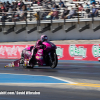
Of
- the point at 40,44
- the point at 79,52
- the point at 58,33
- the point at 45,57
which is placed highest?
the point at 40,44

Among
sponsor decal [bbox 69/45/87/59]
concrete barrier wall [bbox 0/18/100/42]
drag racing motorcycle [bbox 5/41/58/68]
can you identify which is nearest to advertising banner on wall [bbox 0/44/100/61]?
sponsor decal [bbox 69/45/87/59]

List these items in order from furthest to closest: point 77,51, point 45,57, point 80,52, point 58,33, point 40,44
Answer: point 58,33, point 77,51, point 80,52, point 45,57, point 40,44

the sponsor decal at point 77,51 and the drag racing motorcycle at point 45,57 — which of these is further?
the sponsor decal at point 77,51

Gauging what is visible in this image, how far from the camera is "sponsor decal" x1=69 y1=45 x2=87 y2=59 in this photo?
20658mm

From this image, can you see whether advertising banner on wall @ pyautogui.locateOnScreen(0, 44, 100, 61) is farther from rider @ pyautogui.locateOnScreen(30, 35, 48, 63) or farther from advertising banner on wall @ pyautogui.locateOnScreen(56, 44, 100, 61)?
rider @ pyautogui.locateOnScreen(30, 35, 48, 63)

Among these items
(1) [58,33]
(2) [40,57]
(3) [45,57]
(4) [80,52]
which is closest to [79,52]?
(4) [80,52]

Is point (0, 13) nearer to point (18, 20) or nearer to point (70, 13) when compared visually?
point (18, 20)

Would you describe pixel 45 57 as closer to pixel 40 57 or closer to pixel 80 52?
pixel 40 57

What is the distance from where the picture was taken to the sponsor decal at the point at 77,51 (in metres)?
20.7

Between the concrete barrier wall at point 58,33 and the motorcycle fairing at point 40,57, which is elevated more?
the motorcycle fairing at point 40,57

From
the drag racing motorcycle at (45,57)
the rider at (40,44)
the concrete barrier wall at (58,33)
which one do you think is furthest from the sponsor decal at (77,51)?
the rider at (40,44)

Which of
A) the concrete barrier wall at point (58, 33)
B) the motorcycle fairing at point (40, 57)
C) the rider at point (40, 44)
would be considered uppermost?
the rider at point (40, 44)

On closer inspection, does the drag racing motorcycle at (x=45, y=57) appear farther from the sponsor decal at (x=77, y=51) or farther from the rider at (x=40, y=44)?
the sponsor decal at (x=77, y=51)

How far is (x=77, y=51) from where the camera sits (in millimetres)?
20891
